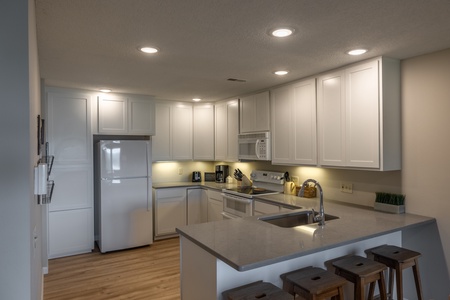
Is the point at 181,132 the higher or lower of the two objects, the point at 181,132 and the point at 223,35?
the lower

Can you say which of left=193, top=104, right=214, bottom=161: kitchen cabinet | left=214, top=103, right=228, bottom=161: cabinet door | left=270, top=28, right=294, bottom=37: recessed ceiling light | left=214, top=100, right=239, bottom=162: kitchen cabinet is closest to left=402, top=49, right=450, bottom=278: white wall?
left=270, top=28, right=294, bottom=37: recessed ceiling light

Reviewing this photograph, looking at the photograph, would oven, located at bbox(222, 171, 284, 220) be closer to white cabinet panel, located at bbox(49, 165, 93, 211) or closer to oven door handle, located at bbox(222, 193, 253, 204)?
oven door handle, located at bbox(222, 193, 253, 204)

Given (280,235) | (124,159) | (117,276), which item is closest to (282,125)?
(280,235)

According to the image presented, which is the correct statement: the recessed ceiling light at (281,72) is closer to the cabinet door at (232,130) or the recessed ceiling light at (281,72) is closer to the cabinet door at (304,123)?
the cabinet door at (304,123)

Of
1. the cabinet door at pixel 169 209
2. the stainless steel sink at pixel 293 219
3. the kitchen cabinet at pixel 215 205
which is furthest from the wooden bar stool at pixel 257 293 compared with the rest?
the cabinet door at pixel 169 209

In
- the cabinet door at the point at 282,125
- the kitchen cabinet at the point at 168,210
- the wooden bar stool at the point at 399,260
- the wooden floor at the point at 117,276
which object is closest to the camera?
the wooden bar stool at the point at 399,260

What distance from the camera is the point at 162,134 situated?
16.6 ft

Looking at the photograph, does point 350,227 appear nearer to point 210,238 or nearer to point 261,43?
point 210,238

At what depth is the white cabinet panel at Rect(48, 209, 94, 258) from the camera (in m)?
4.03

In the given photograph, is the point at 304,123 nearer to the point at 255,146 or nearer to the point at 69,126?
the point at 255,146

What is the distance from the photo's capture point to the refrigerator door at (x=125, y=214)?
425cm

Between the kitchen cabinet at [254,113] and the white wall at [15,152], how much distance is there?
123 inches

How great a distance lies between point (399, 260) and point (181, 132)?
3.85 meters

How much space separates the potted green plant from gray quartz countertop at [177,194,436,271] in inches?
3.2
